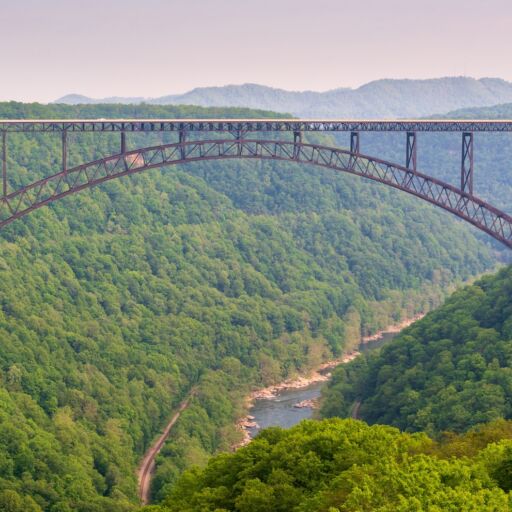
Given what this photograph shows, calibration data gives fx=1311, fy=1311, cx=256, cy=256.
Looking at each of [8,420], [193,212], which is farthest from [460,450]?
[193,212]

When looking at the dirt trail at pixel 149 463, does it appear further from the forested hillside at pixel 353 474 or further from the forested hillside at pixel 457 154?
the forested hillside at pixel 457 154

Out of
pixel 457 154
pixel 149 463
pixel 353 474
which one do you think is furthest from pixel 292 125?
pixel 457 154

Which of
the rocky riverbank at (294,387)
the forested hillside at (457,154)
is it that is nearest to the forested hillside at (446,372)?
the rocky riverbank at (294,387)

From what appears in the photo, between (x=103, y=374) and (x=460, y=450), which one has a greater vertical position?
(x=460, y=450)

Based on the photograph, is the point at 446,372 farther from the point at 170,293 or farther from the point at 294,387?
the point at 170,293

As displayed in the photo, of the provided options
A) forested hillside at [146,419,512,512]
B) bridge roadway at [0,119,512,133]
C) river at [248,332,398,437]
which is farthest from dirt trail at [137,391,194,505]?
forested hillside at [146,419,512,512]

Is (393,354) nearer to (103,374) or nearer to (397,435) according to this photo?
(103,374)
